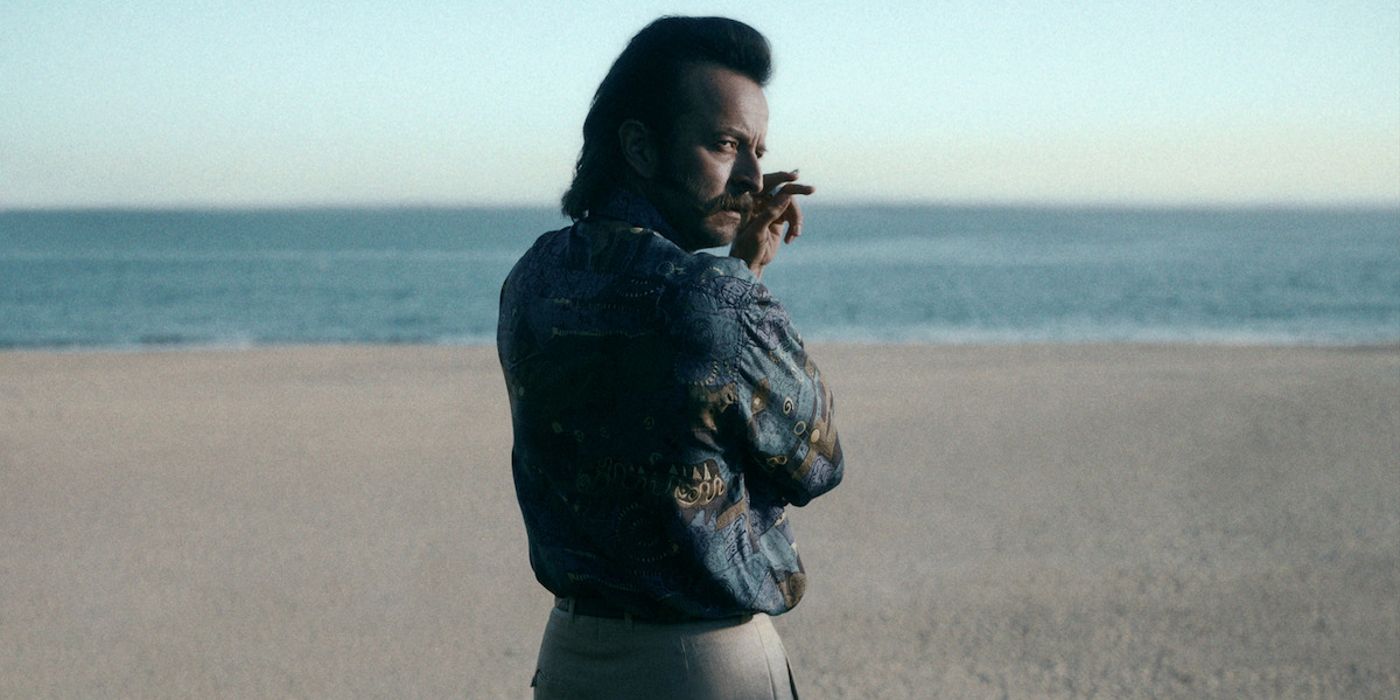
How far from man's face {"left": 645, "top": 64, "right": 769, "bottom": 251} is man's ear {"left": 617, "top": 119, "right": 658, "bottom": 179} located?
0.01 metres

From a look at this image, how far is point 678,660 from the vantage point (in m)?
1.73

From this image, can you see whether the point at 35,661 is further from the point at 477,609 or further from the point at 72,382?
the point at 72,382

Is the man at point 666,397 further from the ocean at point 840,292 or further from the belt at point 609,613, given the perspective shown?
the ocean at point 840,292

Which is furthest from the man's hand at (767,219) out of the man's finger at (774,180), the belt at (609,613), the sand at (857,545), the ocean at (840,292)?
the ocean at (840,292)

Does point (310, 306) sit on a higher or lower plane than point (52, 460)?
lower

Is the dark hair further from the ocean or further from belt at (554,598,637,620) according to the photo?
the ocean

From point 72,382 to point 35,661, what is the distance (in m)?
11.7

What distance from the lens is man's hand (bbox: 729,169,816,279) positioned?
6.07 ft

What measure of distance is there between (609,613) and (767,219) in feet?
1.85

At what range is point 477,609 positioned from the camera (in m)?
7.17

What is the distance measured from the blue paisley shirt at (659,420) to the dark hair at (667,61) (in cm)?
11

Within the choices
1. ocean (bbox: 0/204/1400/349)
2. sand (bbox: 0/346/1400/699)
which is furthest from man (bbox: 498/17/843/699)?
ocean (bbox: 0/204/1400/349)

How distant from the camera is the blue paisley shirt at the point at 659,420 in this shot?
1.59m

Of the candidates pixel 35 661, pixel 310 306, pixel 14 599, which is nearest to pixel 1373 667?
pixel 35 661
